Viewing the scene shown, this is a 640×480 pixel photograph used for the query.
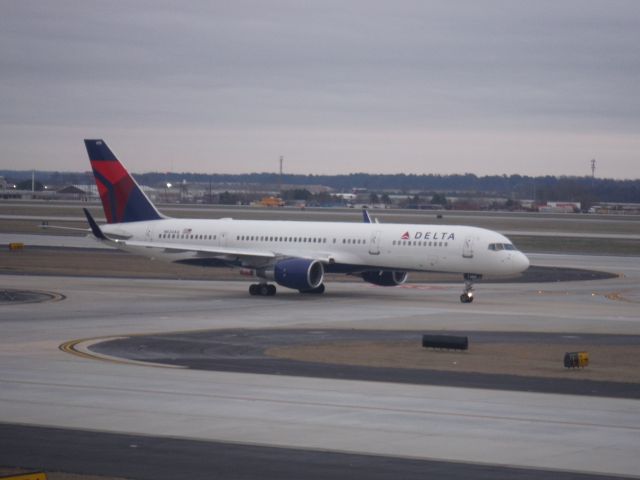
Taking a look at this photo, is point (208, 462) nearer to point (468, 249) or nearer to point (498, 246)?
point (468, 249)

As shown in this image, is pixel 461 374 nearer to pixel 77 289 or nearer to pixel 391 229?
pixel 391 229

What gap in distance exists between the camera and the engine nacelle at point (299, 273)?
52125 mm

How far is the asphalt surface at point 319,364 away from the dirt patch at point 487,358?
0.64 meters

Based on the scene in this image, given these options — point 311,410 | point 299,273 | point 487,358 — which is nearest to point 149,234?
point 299,273

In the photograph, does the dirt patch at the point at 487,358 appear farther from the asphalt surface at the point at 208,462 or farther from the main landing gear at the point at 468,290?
the main landing gear at the point at 468,290

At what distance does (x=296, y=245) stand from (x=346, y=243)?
9.51 feet

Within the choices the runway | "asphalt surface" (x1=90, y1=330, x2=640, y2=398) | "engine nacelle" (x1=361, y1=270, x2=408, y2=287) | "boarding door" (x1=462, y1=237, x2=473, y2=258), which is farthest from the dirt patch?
"engine nacelle" (x1=361, y1=270, x2=408, y2=287)

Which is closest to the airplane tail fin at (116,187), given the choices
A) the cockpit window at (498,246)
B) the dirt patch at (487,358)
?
the cockpit window at (498,246)

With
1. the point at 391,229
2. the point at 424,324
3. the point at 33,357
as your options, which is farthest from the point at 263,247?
the point at 33,357

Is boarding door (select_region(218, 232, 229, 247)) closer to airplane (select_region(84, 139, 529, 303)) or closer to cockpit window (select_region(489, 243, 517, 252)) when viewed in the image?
airplane (select_region(84, 139, 529, 303))

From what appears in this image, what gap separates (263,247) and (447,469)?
38421 mm

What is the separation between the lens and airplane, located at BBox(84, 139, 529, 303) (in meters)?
51.9

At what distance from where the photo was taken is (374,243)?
175 feet

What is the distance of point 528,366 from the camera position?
31219 millimetres
